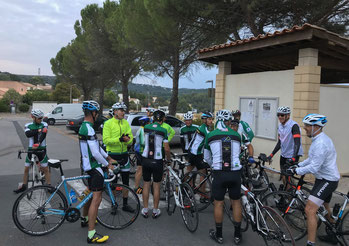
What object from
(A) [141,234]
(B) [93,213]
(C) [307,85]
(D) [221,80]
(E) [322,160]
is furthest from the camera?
(D) [221,80]

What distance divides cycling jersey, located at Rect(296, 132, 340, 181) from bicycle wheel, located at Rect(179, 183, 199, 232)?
5.49 ft

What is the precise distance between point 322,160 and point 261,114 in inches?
209

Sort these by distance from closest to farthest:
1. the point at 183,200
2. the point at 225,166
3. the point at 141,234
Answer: the point at 225,166 → the point at 141,234 → the point at 183,200

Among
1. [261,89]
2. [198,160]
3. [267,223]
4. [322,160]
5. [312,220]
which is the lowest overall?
[267,223]

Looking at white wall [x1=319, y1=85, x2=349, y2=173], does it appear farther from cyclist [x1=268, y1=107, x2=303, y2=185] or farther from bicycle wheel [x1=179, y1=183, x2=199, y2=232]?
bicycle wheel [x1=179, y1=183, x2=199, y2=232]

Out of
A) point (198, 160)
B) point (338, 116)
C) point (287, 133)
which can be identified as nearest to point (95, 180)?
point (198, 160)

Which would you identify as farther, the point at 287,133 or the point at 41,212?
the point at 287,133

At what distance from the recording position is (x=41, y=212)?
170 inches

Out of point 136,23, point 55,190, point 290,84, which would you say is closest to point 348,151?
point 290,84

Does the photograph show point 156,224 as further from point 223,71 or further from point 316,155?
point 223,71

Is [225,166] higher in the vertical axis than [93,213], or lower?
higher

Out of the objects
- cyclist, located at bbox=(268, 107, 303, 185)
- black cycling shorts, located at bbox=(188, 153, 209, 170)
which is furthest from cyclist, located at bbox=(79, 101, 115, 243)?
cyclist, located at bbox=(268, 107, 303, 185)

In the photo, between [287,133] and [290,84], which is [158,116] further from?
[290,84]

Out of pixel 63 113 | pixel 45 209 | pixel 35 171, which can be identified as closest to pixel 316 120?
pixel 45 209
